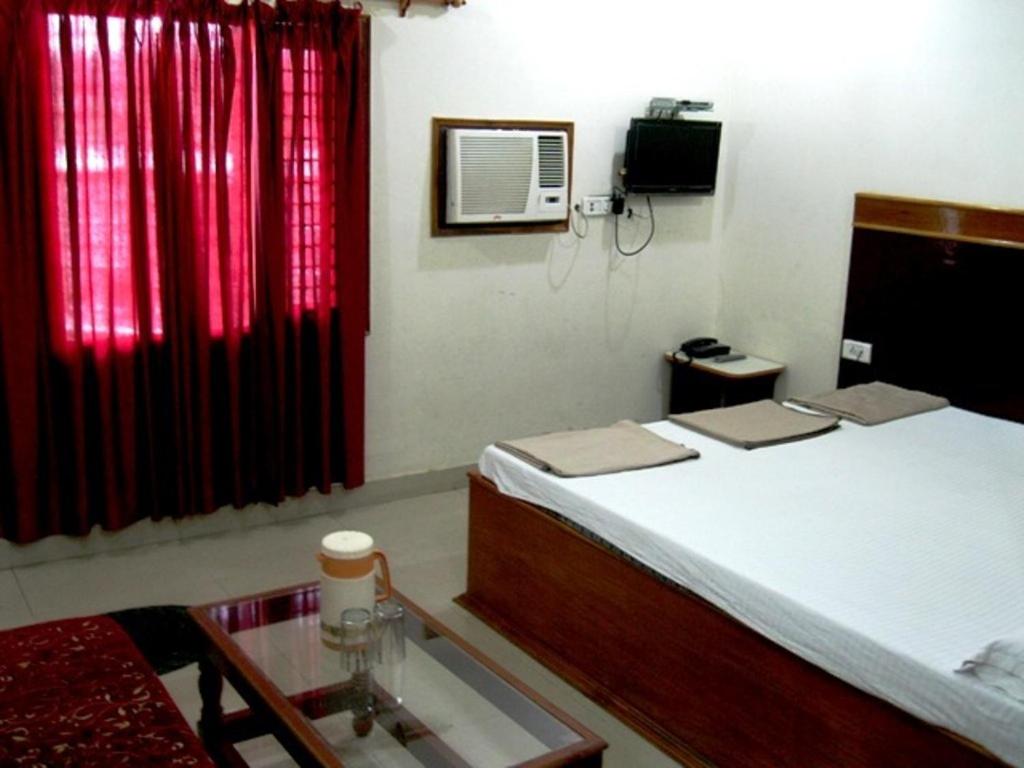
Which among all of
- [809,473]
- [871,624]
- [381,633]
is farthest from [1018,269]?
[381,633]

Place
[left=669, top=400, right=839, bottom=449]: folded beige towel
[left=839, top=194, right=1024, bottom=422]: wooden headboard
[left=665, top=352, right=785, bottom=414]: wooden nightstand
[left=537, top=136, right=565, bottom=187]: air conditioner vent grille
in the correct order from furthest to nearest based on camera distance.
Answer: [left=665, top=352, right=785, bottom=414]: wooden nightstand < [left=537, top=136, right=565, bottom=187]: air conditioner vent grille < [left=839, top=194, right=1024, bottom=422]: wooden headboard < [left=669, top=400, right=839, bottom=449]: folded beige towel

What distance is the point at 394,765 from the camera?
85.3 inches

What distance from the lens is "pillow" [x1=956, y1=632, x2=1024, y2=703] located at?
1.97 m

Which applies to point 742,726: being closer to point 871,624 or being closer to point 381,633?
point 871,624

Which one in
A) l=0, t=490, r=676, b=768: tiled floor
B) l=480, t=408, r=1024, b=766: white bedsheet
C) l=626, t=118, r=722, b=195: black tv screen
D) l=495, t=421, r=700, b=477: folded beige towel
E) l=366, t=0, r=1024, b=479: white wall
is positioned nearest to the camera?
l=480, t=408, r=1024, b=766: white bedsheet

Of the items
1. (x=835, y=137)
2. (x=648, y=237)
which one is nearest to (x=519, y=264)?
(x=648, y=237)

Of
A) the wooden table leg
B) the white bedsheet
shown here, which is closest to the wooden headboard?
the white bedsheet

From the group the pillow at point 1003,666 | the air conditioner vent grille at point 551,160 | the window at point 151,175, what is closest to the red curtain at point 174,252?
the window at point 151,175

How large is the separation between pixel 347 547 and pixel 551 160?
8.15 feet

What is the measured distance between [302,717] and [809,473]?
1.80 meters

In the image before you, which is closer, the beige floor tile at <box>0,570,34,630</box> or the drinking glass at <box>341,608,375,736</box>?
the drinking glass at <box>341,608,375,736</box>

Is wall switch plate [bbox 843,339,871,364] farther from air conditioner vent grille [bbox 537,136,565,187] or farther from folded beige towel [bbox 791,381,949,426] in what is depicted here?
air conditioner vent grille [bbox 537,136,565,187]

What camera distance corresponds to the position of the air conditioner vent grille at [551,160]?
14.1ft

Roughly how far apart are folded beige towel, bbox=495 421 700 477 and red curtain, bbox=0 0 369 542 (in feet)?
3.31
